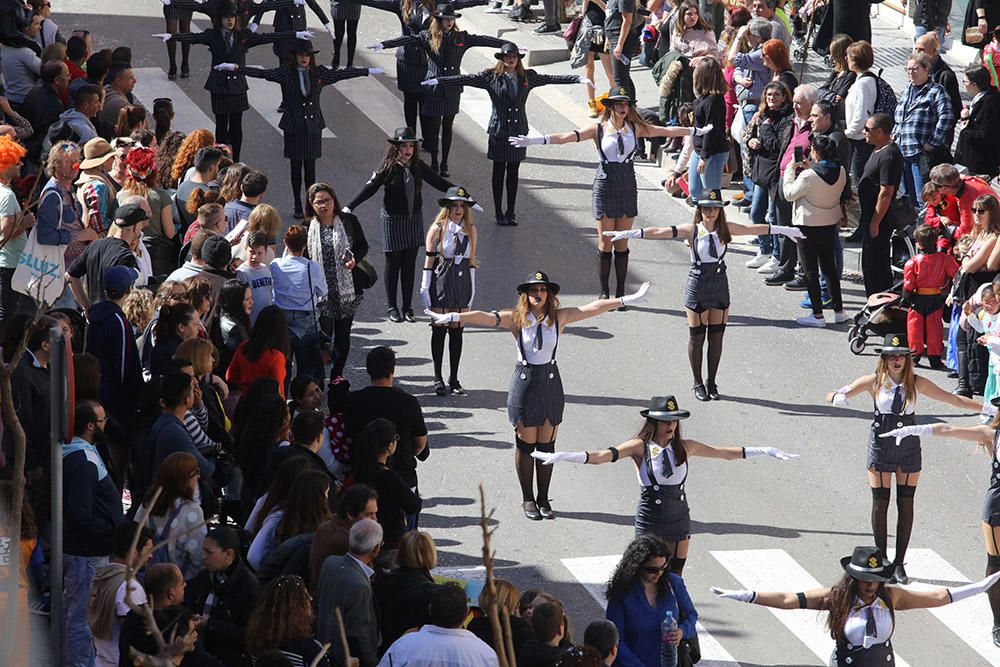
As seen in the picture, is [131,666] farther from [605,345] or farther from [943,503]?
[605,345]

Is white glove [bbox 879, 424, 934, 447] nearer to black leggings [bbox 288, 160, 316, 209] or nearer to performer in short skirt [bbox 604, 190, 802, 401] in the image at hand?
performer in short skirt [bbox 604, 190, 802, 401]

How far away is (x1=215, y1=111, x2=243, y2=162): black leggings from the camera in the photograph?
1862 centimetres

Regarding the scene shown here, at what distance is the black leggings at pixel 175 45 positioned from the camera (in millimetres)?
21656

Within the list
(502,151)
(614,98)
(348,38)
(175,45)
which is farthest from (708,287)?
(175,45)

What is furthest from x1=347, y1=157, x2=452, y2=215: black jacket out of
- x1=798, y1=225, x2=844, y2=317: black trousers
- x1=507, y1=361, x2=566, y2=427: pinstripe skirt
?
x1=798, y1=225, x2=844, y2=317: black trousers

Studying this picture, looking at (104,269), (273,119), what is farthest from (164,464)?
(273,119)

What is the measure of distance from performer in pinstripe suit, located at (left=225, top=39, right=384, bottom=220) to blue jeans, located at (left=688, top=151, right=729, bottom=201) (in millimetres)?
3842

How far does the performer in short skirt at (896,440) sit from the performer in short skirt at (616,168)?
477 centimetres

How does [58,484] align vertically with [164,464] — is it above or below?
above

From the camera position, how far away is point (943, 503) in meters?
12.8

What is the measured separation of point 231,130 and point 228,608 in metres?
11.1

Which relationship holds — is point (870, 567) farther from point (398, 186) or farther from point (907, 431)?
point (398, 186)

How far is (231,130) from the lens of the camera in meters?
18.6

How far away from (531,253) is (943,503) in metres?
6.12
